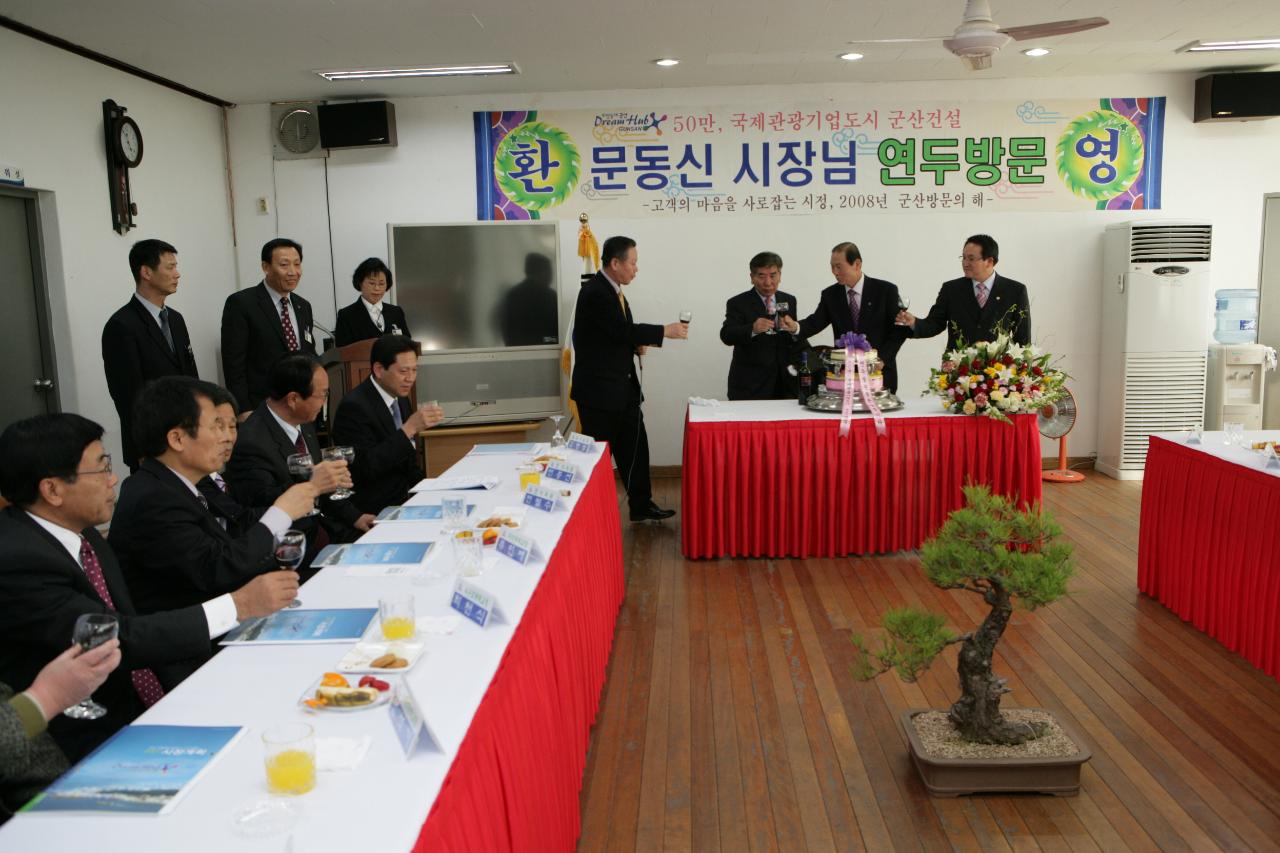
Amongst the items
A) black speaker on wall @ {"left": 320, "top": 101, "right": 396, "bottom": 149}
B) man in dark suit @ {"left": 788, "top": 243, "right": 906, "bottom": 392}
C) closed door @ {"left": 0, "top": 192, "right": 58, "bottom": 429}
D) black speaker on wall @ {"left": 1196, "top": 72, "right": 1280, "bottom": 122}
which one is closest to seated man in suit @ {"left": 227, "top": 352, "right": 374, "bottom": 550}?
closed door @ {"left": 0, "top": 192, "right": 58, "bottom": 429}

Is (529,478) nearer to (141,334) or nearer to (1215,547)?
(141,334)

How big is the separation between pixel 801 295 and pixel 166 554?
5.07 metres

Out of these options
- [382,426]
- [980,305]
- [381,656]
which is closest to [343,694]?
[381,656]

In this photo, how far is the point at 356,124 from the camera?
634 cm

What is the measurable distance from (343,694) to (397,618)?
0.92ft

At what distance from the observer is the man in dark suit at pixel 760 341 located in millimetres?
5273

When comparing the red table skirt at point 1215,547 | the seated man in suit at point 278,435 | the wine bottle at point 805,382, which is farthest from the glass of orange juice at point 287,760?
the wine bottle at point 805,382

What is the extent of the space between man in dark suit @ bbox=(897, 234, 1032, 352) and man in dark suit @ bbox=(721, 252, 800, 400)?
2.23 feet

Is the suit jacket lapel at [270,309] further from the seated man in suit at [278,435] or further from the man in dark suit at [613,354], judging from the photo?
the seated man in suit at [278,435]

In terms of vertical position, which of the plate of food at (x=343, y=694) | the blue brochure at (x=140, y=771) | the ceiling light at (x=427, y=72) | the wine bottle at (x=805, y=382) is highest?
the ceiling light at (x=427, y=72)

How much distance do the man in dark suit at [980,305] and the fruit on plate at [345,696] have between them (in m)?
3.93

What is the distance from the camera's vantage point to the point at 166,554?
227 centimetres

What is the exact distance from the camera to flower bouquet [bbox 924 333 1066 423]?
14.2ft

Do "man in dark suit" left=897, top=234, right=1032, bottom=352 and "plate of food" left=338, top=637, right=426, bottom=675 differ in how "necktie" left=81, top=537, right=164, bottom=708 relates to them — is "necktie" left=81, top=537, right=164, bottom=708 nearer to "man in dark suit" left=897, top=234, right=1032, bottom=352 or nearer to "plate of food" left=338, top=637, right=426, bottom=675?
"plate of food" left=338, top=637, right=426, bottom=675
